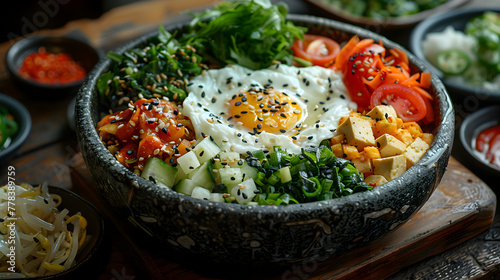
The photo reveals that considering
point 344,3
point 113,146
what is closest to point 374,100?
point 113,146

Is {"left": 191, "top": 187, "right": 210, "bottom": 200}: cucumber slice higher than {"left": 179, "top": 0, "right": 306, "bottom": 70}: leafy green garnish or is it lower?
lower

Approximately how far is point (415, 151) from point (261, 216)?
3.08 feet

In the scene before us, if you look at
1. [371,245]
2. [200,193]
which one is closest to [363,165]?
[371,245]

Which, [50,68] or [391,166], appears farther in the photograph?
[50,68]

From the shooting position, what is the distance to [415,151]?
2357mm

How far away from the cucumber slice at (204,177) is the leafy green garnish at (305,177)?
204 mm

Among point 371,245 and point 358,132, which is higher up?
point 358,132

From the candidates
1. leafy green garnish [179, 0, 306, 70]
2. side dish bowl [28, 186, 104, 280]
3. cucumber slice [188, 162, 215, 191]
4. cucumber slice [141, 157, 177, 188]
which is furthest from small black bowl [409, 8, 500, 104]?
side dish bowl [28, 186, 104, 280]

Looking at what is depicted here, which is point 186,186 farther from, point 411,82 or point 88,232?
point 411,82

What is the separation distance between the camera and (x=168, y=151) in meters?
2.35

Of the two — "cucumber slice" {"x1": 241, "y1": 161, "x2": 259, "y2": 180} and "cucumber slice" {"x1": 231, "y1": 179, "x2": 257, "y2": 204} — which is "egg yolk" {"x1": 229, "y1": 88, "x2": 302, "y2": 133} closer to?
"cucumber slice" {"x1": 241, "y1": 161, "x2": 259, "y2": 180}

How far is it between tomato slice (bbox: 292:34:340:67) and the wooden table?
3.43 feet

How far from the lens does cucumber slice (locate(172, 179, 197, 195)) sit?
7.22 ft

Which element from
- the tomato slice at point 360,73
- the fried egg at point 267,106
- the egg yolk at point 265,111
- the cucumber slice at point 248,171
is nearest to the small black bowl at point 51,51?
the fried egg at point 267,106
